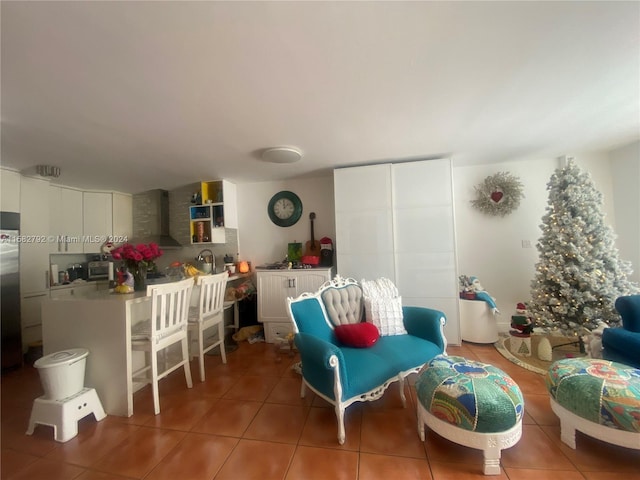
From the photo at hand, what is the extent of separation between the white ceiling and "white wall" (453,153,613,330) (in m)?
0.63

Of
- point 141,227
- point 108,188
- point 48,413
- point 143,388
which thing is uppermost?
point 108,188

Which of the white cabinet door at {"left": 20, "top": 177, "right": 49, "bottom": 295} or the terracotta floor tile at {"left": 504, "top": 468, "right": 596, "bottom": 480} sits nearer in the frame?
the terracotta floor tile at {"left": 504, "top": 468, "right": 596, "bottom": 480}

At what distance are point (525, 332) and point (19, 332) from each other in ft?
18.2

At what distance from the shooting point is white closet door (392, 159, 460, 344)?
9.46ft

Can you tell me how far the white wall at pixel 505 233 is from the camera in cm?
319

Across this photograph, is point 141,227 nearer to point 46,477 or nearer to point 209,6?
point 46,477

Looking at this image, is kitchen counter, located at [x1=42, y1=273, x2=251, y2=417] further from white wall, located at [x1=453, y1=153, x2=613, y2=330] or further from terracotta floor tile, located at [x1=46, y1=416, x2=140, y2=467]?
white wall, located at [x1=453, y1=153, x2=613, y2=330]

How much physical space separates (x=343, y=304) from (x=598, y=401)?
1616 millimetres

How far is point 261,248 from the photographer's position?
12.7ft

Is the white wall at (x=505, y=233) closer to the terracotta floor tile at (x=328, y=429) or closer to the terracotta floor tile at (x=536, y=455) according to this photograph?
the terracotta floor tile at (x=536, y=455)

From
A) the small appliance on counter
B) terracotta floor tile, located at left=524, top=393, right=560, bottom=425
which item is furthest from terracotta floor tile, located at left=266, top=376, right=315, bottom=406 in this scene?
the small appliance on counter

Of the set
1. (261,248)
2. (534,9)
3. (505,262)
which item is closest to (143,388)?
(261,248)

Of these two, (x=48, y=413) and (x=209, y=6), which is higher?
(x=209, y=6)

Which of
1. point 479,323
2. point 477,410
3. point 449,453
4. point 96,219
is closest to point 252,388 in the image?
point 449,453
